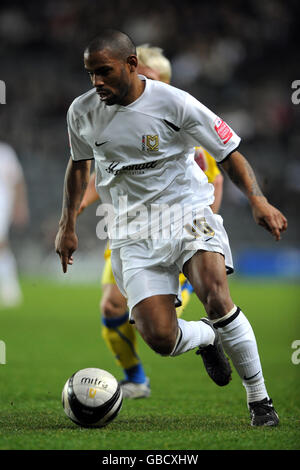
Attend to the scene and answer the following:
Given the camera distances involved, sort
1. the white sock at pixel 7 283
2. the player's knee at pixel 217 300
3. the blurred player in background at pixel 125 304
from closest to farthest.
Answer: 1. the player's knee at pixel 217 300
2. the blurred player in background at pixel 125 304
3. the white sock at pixel 7 283

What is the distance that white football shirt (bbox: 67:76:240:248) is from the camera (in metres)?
3.97

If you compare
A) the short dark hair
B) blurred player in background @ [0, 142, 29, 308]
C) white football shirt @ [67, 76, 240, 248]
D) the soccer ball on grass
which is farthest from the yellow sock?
blurred player in background @ [0, 142, 29, 308]

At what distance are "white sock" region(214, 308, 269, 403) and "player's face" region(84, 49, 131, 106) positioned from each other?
Answer: 4.07 feet

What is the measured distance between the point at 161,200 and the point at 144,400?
1.56 meters

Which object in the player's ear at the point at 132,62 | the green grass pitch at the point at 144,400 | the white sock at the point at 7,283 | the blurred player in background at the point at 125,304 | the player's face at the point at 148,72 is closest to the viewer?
the green grass pitch at the point at 144,400

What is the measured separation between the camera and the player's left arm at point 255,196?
3727mm

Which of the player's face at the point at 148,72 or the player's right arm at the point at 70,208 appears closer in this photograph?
the player's right arm at the point at 70,208

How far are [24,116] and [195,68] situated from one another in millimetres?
5113

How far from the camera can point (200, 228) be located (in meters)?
4.04

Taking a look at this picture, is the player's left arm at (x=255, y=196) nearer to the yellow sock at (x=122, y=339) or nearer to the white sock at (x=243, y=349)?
the white sock at (x=243, y=349)

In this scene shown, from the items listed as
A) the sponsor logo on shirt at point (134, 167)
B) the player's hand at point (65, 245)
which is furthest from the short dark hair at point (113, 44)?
the player's hand at point (65, 245)

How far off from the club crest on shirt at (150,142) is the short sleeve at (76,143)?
358 millimetres

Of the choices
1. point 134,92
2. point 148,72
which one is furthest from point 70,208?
point 148,72
